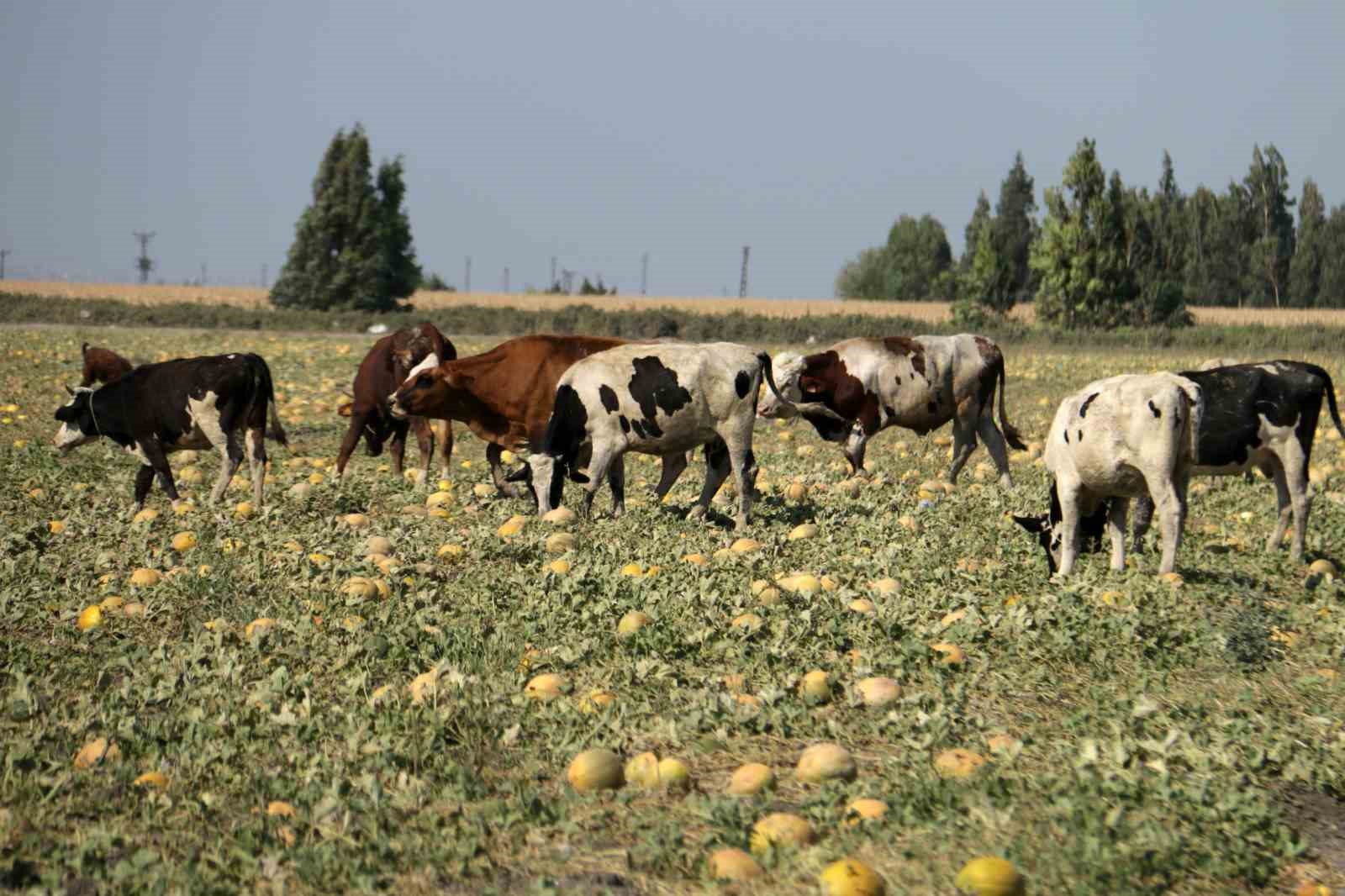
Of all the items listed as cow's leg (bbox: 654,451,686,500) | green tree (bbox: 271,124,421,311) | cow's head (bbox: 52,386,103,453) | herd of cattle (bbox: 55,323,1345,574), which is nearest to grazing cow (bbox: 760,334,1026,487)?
herd of cattle (bbox: 55,323,1345,574)

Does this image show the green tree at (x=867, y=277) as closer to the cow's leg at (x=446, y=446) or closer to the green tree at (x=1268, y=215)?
the green tree at (x=1268, y=215)

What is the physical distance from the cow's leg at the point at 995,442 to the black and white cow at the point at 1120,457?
6.23 meters

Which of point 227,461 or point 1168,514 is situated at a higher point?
point 1168,514

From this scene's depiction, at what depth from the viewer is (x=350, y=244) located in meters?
82.1

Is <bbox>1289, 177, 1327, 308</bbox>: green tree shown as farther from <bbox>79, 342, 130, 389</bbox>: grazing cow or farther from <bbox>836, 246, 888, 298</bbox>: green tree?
<bbox>79, 342, 130, 389</bbox>: grazing cow

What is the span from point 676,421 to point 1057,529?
366 centimetres

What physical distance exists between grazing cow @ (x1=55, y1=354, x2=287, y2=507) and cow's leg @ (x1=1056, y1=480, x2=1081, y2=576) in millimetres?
8216

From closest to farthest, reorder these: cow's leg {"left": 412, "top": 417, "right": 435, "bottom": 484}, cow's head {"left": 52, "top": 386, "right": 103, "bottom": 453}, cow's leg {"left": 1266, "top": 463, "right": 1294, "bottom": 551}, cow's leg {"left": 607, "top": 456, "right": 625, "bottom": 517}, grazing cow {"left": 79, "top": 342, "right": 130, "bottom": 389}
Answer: cow's leg {"left": 1266, "top": 463, "right": 1294, "bottom": 551}
cow's leg {"left": 607, "top": 456, "right": 625, "bottom": 517}
cow's head {"left": 52, "top": 386, "right": 103, "bottom": 453}
cow's leg {"left": 412, "top": 417, "right": 435, "bottom": 484}
grazing cow {"left": 79, "top": 342, "right": 130, "bottom": 389}

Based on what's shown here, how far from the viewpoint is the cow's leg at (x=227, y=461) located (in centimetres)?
1465

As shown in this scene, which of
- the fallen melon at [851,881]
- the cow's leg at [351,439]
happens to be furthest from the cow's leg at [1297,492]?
the cow's leg at [351,439]

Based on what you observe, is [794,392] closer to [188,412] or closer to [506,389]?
[506,389]

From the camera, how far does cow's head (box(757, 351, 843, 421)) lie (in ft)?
57.8

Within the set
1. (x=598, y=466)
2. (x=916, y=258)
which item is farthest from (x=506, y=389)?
(x=916, y=258)

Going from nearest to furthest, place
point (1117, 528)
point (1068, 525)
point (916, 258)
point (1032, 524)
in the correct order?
point (1068, 525), point (1117, 528), point (1032, 524), point (916, 258)
